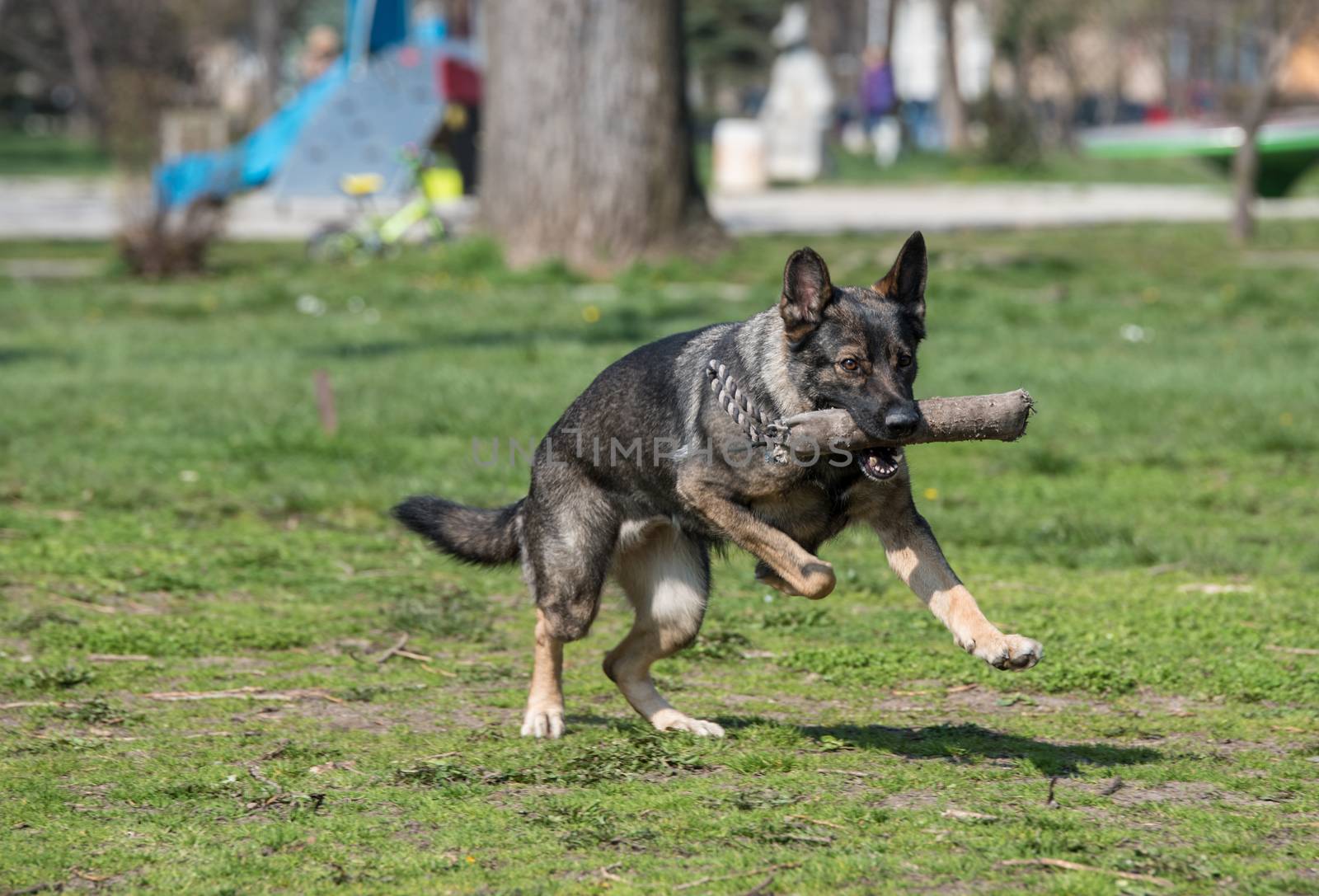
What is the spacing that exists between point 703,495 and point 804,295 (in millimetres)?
669

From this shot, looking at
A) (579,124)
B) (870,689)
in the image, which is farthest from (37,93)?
(870,689)

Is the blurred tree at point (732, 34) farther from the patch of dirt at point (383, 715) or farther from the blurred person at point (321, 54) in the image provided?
the patch of dirt at point (383, 715)

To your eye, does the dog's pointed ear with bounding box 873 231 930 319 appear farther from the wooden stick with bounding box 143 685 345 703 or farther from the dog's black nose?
the wooden stick with bounding box 143 685 345 703

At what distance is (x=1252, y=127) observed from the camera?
18844 millimetres

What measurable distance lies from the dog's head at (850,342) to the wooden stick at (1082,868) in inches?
49.2

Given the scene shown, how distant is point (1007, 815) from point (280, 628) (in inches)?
128

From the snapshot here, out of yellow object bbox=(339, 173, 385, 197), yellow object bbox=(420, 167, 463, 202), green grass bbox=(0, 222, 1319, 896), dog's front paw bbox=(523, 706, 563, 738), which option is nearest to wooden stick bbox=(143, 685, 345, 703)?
green grass bbox=(0, 222, 1319, 896)

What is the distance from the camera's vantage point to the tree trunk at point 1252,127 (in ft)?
61.4

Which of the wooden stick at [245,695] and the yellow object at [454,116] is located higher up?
the yellow object at [454,116]

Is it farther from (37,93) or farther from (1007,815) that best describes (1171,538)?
(37,93)

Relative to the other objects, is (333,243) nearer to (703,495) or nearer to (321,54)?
(321,54)

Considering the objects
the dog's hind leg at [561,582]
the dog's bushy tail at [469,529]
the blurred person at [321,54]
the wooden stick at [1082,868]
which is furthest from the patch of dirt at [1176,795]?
the blurred person at [321,54]

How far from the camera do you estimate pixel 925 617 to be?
7.07m

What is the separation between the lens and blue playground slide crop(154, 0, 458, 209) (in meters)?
22.4
